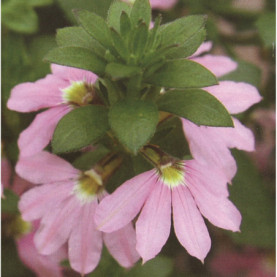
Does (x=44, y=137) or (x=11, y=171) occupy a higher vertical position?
(x=44, y=137)

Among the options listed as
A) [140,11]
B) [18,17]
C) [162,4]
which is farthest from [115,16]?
[162,4]

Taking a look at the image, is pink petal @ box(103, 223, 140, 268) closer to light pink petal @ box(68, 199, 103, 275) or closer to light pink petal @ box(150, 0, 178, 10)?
light pink petal @ box(68, 199, 103, 275)

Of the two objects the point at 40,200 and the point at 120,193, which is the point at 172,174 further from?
the point at 40,200

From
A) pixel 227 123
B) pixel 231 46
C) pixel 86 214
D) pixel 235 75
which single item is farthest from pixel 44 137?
pixel 231 46

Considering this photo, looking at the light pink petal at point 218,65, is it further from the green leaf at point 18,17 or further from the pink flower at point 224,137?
the green leaf at point 18,17

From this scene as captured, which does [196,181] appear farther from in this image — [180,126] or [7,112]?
[7,112]

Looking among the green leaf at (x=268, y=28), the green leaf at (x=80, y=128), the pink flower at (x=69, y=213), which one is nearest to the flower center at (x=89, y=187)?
the pink flower at (x=69, y=213)
